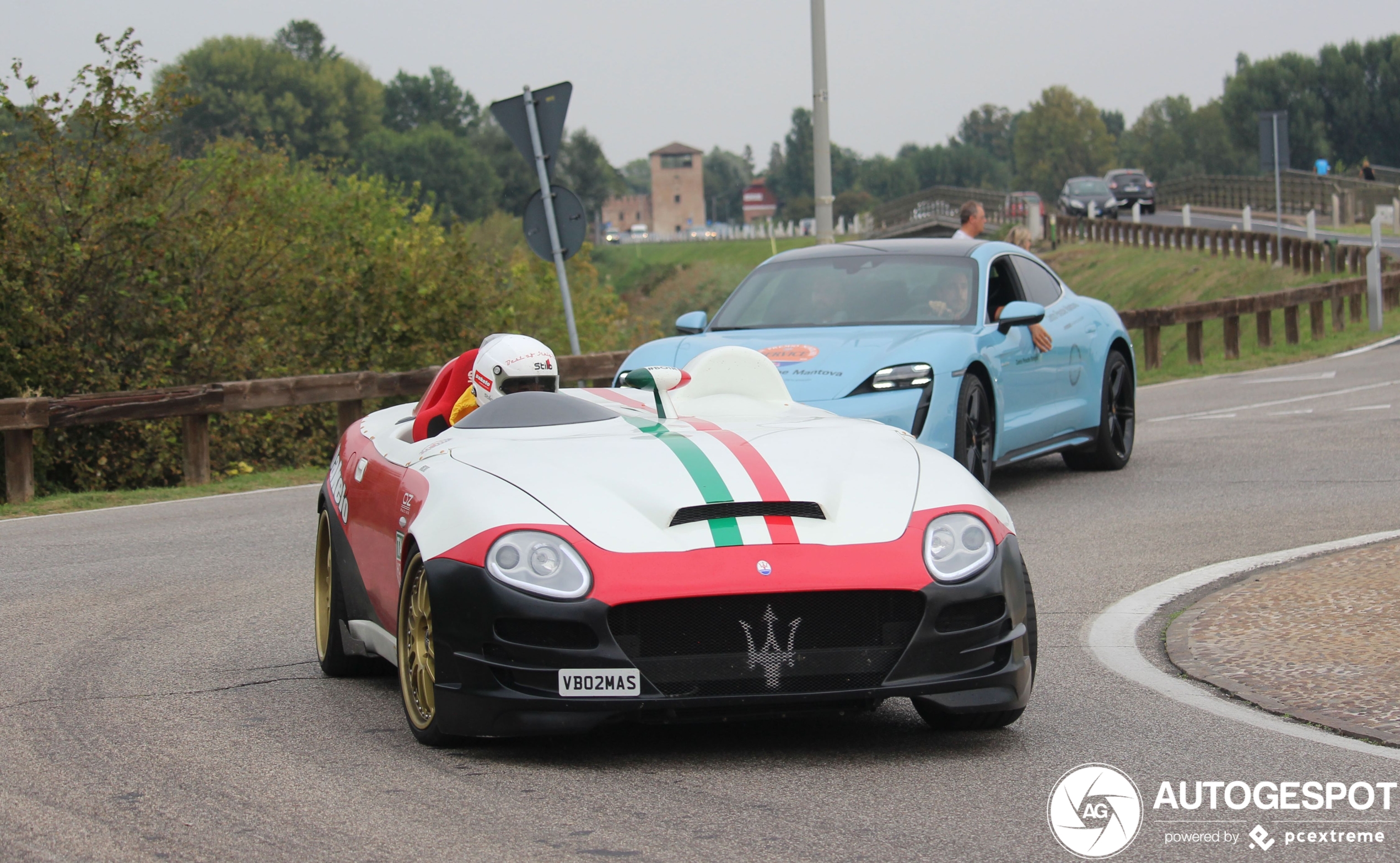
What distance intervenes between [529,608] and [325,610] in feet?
7.47

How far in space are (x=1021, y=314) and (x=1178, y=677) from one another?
527 cm

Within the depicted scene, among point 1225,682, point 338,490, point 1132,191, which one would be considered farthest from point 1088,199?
point 1225,682

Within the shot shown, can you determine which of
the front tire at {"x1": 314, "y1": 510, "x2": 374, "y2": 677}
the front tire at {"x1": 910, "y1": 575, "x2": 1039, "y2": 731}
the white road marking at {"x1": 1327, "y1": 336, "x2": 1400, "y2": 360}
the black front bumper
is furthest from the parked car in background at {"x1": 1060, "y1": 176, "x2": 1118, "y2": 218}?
the black front bumper

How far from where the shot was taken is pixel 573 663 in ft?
16.1

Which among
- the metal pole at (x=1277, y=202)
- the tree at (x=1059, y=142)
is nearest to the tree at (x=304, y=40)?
the tree at (x=1059, y=142)

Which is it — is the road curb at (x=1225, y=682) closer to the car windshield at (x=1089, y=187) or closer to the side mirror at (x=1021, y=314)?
the side mirror at (x=1021, y=314)

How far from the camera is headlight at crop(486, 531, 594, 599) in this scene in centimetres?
491

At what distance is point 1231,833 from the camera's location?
4.25m

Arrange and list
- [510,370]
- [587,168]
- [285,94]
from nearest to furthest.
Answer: [510,370] → [285,94] → [587,168]

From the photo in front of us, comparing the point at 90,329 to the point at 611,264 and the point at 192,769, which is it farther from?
the point at 611,264

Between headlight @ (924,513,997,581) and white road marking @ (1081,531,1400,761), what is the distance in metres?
1.00

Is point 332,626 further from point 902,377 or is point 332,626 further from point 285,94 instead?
point 285,94

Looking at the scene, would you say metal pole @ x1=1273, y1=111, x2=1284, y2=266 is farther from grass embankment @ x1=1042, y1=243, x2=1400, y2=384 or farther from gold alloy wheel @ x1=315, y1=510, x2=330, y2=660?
gold alloy wheel @ x1=315, y1=510, x2=330, y2=660

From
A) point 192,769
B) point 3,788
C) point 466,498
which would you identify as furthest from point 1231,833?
point 3,788
